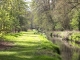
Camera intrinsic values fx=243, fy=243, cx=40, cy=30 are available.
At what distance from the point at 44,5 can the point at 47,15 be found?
5.20m

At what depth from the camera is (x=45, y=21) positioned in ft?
334

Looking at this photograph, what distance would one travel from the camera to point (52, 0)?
102000 mm

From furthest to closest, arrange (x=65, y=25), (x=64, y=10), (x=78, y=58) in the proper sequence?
1. (x=65, y=25)
2. (x=64, y=10)
3. (x=78, y=58)

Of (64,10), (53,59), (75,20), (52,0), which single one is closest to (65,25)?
(75,20)

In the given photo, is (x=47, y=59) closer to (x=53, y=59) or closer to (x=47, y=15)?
(x=53, y=59)

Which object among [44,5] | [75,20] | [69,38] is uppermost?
[44,5]

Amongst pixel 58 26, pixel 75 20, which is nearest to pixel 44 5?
pixel 58 26

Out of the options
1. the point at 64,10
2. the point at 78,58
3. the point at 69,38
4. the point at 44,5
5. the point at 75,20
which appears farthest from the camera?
the point at 44,5

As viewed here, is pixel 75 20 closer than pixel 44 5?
Yes

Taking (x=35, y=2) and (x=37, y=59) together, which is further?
(x=35, y=2)

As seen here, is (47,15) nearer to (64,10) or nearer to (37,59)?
(64,10)

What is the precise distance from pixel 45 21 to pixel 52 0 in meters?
9.28

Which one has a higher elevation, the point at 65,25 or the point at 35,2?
the point at 35,2

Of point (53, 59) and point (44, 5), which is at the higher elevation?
point (44, 5)
